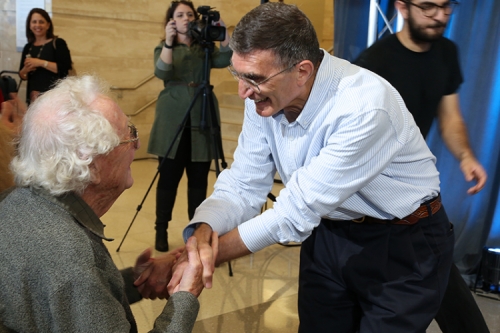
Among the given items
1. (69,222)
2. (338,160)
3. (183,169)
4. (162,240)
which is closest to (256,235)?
(338,160)

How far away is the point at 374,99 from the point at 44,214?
2.92ft

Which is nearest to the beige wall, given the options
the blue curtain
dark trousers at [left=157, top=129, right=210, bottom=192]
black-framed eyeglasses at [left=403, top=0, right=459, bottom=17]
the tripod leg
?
the blue curtain

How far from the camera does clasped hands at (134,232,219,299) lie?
150 cm

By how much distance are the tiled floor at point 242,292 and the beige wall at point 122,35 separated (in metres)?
3.14

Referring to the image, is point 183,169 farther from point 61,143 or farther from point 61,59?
point 61,143

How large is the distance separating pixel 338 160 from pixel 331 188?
79mm

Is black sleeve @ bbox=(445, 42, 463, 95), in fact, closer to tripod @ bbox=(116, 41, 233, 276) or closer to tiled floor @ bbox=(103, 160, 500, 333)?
tiled floor @ bbox=(103, 160, 500, 333)

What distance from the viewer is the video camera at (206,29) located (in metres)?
3.47

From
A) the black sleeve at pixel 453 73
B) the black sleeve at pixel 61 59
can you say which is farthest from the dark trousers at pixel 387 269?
the black sleeve at pixel 61 59

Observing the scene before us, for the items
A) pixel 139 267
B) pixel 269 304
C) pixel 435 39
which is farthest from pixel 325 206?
pixel 269 304

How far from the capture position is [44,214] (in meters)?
1.24

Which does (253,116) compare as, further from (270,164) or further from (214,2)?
(214,2)

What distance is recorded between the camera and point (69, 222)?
1.24 m

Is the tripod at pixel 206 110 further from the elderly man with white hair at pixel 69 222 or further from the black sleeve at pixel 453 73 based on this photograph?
the elderly man with white hair at pixel 69 222
